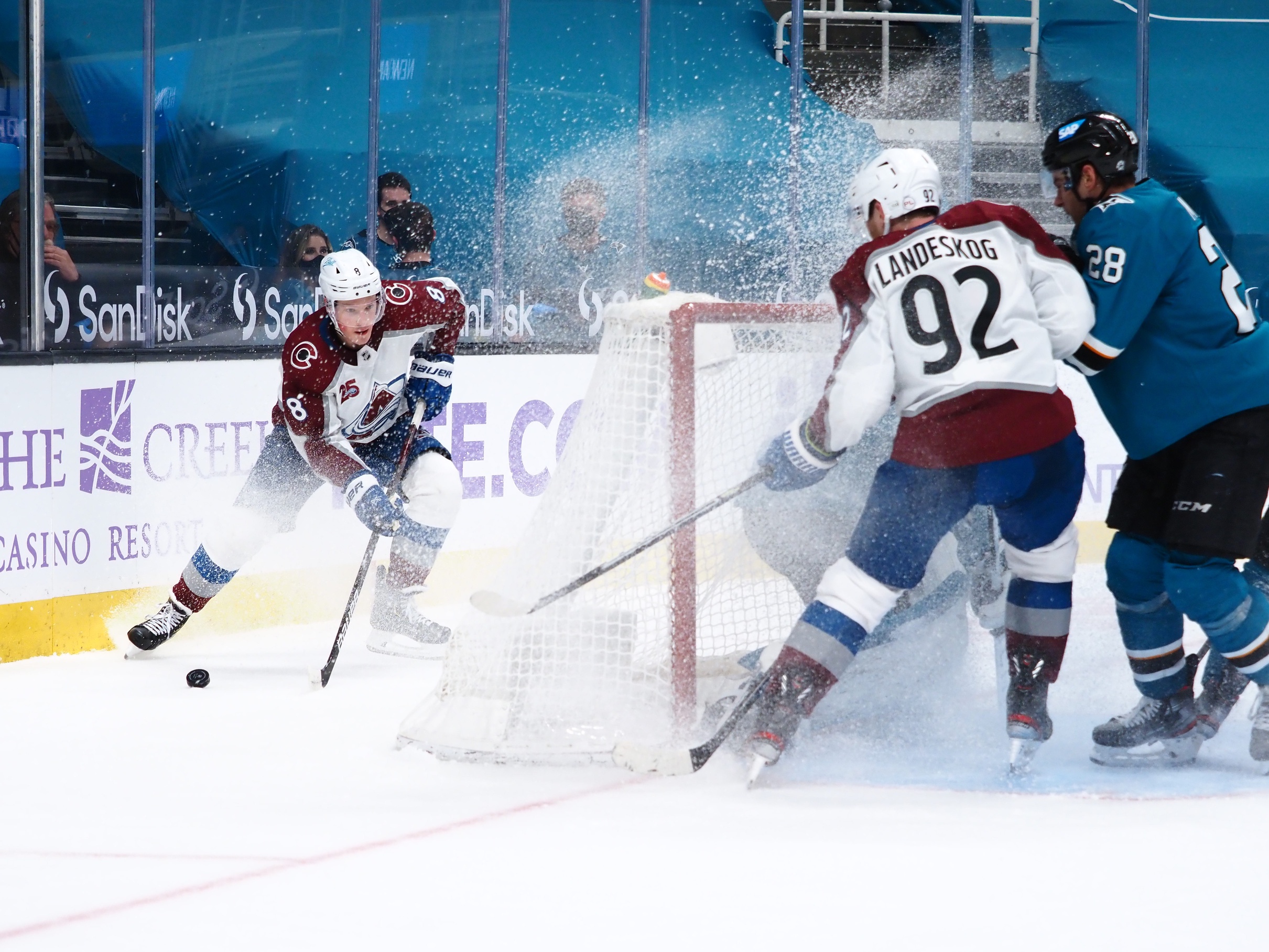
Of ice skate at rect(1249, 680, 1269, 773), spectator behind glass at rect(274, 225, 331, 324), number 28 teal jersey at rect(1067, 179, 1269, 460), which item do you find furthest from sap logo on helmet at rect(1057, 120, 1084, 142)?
spectator behind glass at rect(274, 225, 331, 324)

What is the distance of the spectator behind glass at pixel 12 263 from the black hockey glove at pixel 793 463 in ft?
7.07

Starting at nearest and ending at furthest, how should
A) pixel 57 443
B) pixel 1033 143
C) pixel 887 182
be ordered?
pixel 887 182 < pixel 57 443 < pixel 1033 143

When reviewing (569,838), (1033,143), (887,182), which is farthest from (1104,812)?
(1033,143)

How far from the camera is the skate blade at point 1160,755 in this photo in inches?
110

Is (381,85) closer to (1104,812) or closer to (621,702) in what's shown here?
(621,702)

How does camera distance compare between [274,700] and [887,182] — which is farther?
[274,700]

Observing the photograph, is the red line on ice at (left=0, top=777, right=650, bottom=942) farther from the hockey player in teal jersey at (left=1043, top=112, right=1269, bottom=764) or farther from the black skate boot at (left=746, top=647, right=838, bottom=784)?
the hockey player in teal jersey at (left=1043, top=112, right=1269, bottom=764)

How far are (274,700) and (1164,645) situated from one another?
68.7 inches

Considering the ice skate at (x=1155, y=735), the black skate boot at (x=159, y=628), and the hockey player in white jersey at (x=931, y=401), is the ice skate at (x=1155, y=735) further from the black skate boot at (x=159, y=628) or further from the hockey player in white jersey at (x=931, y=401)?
the black skate boot at (x=159, y=628)

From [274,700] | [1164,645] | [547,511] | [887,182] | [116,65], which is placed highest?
[116,65]

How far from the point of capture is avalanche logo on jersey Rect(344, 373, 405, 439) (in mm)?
3848

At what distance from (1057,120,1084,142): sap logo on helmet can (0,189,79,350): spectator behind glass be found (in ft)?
8.35

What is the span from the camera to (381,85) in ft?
19.8

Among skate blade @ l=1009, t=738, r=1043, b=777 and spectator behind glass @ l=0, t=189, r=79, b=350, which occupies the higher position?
spectator behind glass @ l=0, t=189, r=79, b=350
